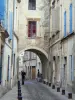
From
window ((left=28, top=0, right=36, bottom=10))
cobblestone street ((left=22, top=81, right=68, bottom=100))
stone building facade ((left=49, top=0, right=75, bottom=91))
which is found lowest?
cobblestone street ((left=22, top=81, right=68, bottom=100))

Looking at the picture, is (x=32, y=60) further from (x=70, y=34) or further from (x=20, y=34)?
(x=70, y=34)

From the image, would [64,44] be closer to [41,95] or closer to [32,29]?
[41,95]

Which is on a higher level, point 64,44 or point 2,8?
point 2,8

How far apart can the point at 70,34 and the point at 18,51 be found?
1295cm

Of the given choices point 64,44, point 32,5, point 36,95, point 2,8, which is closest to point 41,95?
point 36,95

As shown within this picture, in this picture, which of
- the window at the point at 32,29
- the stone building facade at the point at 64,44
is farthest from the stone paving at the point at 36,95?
the window at the point at 32,29

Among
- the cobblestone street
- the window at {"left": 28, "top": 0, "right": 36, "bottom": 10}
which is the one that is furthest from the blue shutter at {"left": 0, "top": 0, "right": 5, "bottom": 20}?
the window at {"left": 28, "top": 0, "right": 36, "bottom": 10}

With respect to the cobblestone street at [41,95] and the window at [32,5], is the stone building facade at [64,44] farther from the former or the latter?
the window at [32,5]

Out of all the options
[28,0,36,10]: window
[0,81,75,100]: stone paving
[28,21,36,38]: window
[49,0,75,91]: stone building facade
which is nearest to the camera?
[0,81,75,100]: stone paving

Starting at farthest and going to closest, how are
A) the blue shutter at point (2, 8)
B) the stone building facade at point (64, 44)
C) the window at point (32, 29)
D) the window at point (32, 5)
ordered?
the window at point (32, 5) → the window at point (32, 29) → the stone building facade at point (64, 44) → the blue shutter at point (2, 8)

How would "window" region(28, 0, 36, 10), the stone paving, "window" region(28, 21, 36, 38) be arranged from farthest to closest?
"window" region(28, 0, 36, 10)
"window" region(28, 21, 36, 38)
the stone paving

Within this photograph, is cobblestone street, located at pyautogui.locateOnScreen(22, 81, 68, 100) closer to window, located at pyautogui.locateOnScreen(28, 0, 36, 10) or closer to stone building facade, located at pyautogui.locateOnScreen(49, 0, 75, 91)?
stone building facade, located at pyautogui.locateOnScreen(49, 0, 75, 91)

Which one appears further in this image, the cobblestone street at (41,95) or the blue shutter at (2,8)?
the cobblestone street at (41,95)

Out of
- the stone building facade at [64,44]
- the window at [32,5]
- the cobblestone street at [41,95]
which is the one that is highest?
the window at [32,5]
